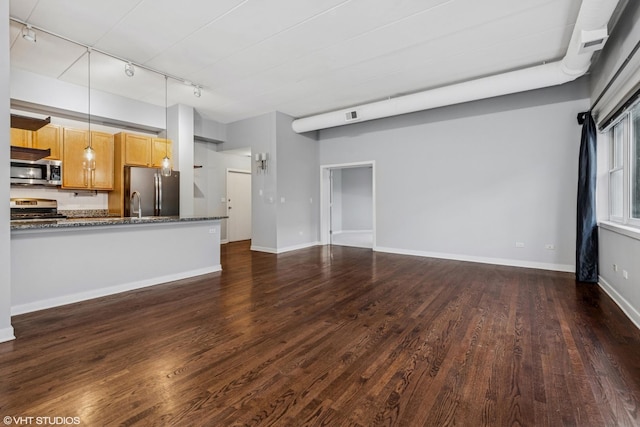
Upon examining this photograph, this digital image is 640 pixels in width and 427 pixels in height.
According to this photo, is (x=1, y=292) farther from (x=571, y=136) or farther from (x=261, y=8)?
(x=571, y=136)

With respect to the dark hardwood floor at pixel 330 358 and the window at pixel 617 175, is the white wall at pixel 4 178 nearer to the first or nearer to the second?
the dark hardwood floor at pixel 330 358

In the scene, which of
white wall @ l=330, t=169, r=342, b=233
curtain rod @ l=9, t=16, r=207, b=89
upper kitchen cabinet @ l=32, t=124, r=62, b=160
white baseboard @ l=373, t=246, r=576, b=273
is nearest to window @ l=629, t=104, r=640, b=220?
white baseboard @ l=373, t=246, r=576, b=273

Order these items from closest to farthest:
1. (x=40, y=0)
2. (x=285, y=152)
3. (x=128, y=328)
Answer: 1. (x=128, y=328)
2. (x=40, y=0)
3. (x=285, y=152)

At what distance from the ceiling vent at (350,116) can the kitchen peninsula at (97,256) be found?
3.27m

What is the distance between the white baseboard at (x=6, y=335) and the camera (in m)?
2.46

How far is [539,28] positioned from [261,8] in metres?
3.13

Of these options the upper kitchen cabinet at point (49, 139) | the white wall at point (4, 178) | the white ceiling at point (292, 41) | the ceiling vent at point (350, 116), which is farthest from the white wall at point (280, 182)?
the white wall at point (4, 178)

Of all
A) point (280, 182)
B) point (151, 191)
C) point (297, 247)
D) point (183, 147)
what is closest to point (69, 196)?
point (151, 191)

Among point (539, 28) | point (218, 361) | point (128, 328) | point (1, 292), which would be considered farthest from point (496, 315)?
point (1, 292)

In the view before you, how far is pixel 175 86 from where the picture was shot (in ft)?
16.9

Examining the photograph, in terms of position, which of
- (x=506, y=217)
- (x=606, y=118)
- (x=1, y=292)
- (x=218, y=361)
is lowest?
(x=218, y=361)

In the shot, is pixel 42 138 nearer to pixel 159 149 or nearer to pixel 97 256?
pixel 159 149

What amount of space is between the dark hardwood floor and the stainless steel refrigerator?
2.32m

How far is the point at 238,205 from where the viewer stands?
27.5ft
